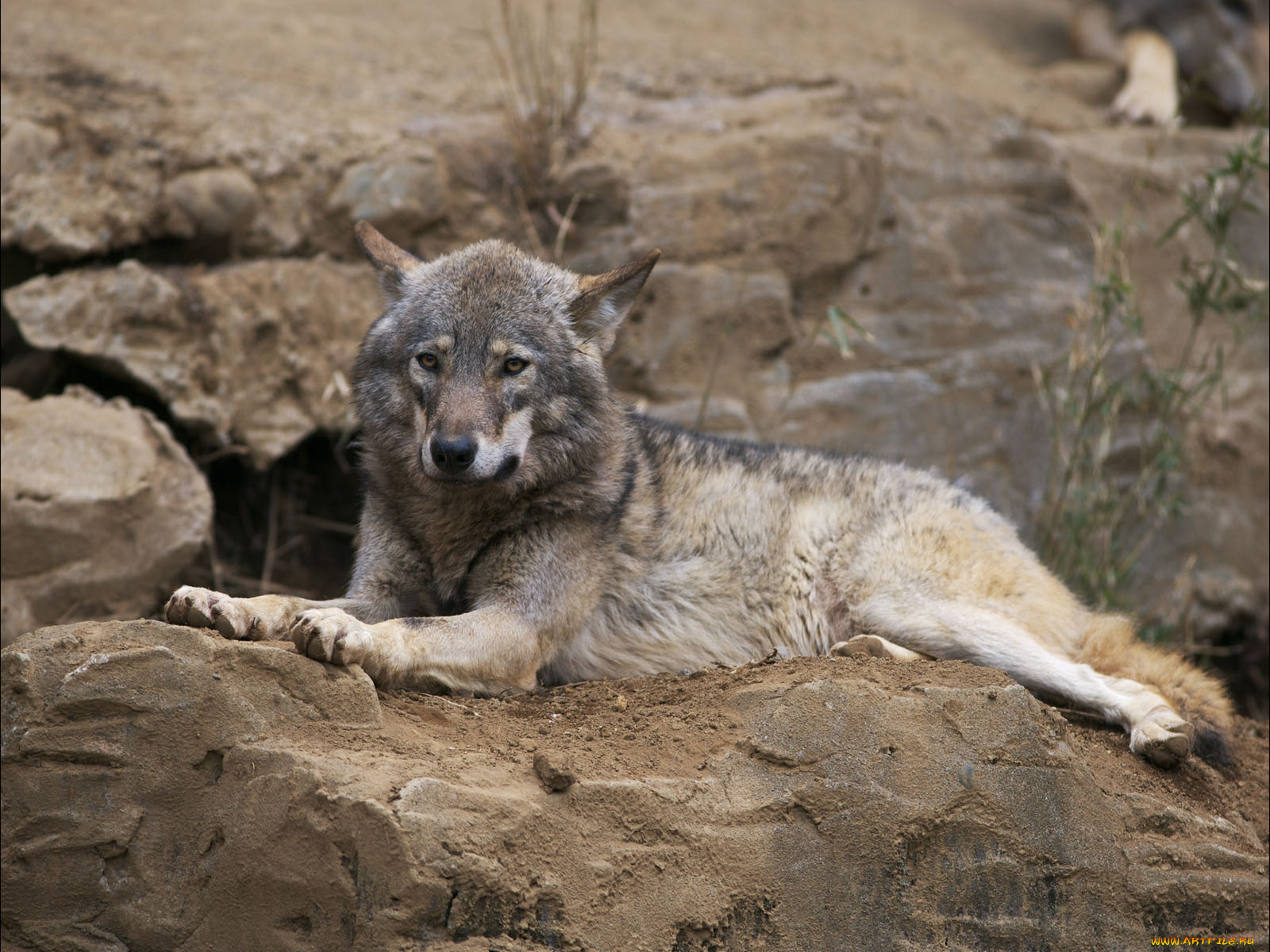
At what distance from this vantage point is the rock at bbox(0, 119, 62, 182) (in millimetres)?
6324

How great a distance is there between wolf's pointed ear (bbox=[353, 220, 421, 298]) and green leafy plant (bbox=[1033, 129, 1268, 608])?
3943 mm

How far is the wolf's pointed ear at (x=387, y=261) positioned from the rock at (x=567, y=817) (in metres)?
1.84

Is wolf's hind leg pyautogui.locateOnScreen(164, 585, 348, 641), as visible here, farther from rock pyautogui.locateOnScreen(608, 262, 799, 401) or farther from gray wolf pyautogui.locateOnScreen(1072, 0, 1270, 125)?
gray wolf pyautogui.locateOnScreen(1072, 0, 1270, 125)

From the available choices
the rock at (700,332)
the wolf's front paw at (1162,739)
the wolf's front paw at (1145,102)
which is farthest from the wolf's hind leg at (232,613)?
the wolf's front paw at (1145,102)

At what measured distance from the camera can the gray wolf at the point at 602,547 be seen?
4320 mm

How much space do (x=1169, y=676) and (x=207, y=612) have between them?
12.4 feet

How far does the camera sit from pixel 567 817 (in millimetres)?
3400

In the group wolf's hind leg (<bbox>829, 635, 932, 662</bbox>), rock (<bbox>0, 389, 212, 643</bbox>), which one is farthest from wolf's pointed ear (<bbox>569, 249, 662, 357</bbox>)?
rock (<bbox>0, 389, 212, 643</bbox>)

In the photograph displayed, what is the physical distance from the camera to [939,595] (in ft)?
15.8

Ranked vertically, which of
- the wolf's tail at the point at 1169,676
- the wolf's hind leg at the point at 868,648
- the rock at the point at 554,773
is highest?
the rock at the point at 554,773

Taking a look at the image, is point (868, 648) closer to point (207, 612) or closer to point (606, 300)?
point (606, 300)

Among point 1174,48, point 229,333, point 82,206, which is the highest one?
point 1174,48

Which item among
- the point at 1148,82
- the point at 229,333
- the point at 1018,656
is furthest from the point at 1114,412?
the point at 229,333

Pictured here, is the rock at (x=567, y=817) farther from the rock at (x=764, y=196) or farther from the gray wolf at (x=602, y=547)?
the rock at (x=764, y=196)
